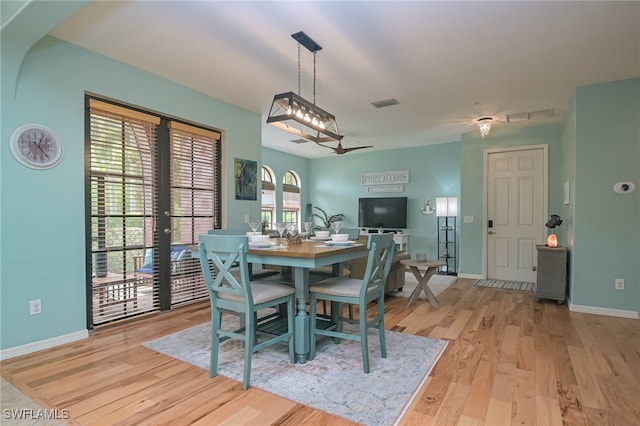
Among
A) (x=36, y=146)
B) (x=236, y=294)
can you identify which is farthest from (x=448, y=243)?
(x=36, y=146)

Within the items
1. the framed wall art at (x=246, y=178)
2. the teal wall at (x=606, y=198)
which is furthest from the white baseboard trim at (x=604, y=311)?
the framed wall art at (x=246, y=178)

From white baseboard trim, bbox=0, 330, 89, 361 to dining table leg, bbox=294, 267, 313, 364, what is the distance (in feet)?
6.42

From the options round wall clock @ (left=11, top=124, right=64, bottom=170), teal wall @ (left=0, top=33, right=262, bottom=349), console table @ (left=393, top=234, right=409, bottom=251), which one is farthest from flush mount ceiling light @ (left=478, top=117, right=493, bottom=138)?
round wall clock @ (left=11, top=124, right=64, bottom=170)

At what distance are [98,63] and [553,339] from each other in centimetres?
474

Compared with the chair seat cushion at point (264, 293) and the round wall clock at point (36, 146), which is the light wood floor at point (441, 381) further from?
the round wall clock at point (36, 146)

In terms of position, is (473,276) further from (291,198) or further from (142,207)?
(142,207)


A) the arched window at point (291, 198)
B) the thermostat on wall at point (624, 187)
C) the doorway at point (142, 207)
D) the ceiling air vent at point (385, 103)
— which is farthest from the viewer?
the arched window at point (291, 198)

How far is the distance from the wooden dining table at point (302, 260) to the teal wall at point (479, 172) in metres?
3.96

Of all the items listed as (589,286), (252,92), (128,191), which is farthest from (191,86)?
(589,286)

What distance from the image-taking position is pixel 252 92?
4016mm

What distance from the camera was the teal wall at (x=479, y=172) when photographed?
5336mm

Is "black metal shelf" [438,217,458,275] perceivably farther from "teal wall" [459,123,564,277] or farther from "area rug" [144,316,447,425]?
"area rug" [144,316,447,425]

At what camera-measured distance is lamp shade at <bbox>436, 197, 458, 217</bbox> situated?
20.8 ft

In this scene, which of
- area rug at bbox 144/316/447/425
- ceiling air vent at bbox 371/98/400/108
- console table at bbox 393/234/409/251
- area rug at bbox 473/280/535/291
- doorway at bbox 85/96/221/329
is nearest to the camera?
area rug at bbox 144/316/447/425
